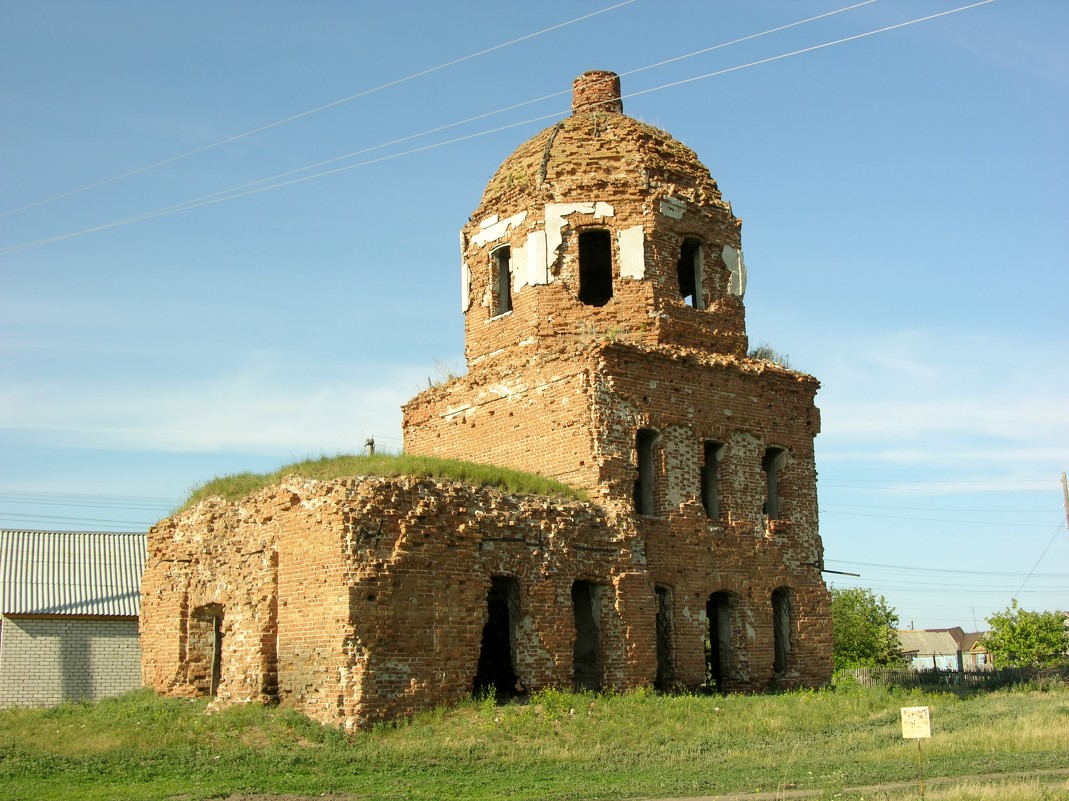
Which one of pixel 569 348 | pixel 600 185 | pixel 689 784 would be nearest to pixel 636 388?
pixel 569 348

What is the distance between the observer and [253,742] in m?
14.0

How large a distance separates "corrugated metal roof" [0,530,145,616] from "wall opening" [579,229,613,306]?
1138 centimetres

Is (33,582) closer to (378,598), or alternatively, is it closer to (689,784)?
(378,598)

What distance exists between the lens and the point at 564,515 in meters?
16.9

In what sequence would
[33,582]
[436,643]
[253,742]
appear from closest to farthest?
1. [253,742]
2. [436,643]
3. [33,582]

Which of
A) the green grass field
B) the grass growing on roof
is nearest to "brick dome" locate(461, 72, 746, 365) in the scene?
the grass growing on roof

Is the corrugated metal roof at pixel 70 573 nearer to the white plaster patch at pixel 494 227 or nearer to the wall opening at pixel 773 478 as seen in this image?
the white plaster patch at pixel 494 227

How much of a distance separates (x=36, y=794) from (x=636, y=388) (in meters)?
10.8

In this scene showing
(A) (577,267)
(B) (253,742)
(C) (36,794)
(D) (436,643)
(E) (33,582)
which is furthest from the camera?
(E) (33,582)

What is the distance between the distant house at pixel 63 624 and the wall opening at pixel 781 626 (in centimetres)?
1333

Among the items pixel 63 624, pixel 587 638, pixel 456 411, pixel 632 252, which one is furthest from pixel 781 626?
pixel 63 624

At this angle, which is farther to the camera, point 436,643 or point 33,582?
point 33,582

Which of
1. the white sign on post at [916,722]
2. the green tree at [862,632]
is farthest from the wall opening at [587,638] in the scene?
the green tree at [862,632]

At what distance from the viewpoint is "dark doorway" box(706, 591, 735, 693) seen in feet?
62.8
